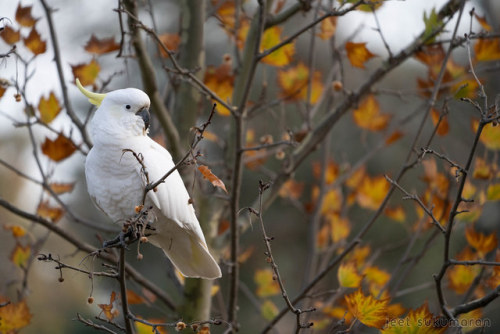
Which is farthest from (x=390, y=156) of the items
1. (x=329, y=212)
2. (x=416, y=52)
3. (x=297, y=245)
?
(x=416, y=52)

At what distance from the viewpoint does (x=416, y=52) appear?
2.31 m

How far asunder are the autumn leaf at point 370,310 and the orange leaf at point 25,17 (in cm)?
160

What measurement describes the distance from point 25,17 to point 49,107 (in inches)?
14.1

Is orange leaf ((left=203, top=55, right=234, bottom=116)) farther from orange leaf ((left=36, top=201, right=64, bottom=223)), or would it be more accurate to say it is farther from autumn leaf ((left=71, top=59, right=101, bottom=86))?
orange leaf ((left=36, top=201, right=64, bottom=223))

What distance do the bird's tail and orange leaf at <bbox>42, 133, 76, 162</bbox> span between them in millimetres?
646

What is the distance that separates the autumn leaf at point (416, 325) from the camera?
5.08 ft

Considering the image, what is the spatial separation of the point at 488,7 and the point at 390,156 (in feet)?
9.08

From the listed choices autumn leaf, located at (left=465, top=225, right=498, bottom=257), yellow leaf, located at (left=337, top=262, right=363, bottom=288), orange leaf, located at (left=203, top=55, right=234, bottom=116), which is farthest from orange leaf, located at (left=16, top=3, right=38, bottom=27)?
autumn leaf, located at (left=465, top=225, right=498, bottom=257)

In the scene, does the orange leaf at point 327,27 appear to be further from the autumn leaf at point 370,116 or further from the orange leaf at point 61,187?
the orange leaf at point 61,187

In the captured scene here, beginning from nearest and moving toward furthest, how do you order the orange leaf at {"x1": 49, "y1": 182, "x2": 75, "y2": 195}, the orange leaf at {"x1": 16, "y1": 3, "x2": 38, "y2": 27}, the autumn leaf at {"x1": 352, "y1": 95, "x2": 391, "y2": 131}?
the orange leaf at {"x1": 16, "y1": 3, "x2": 38, "y2": 27}
the orange leaf at {"x1": 49, "y1": 182, "x2": 75, "y2": 195}
the autumn leaf at {"x1": 352, "y1": 95, "x2": 391, "y2": 131}

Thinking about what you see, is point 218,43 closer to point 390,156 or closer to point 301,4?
point 390,156

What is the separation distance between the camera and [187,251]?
190cm

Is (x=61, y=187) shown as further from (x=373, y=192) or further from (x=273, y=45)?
(x=373, y=192)

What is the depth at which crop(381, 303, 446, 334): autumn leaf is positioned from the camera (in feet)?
5.08
